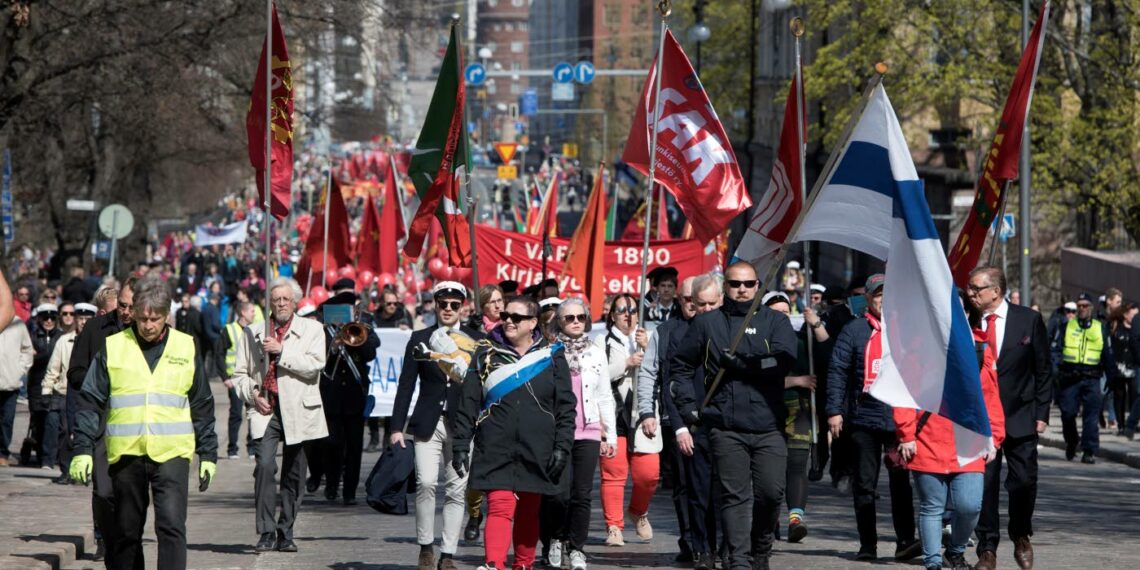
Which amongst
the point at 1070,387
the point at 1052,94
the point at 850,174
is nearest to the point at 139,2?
the point at 1070,387

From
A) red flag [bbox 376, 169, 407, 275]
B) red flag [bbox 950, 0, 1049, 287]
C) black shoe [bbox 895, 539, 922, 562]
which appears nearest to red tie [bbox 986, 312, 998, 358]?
red flag [bbox 950, 0, 1049, 287]

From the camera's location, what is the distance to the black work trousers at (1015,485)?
452 inches

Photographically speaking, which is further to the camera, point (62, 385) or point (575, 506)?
point (62, 385)

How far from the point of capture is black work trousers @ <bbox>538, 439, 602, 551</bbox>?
38.2 ft

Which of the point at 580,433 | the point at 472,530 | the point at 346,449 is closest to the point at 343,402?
the point at 346,449

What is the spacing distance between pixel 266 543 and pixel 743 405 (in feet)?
11.9

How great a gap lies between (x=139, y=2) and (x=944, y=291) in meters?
17.9

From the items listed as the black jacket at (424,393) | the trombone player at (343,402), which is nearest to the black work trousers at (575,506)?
the black jacket at (424,393)

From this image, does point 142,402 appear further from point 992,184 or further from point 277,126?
point 277,126

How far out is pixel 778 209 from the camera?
45.0 ft

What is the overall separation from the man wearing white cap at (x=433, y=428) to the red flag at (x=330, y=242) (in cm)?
1447

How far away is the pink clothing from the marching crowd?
0.02 meters

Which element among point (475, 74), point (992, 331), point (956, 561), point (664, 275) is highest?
point (475, 74)

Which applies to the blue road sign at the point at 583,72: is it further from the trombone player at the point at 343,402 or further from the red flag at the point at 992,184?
the red flag at the point at 992,184
